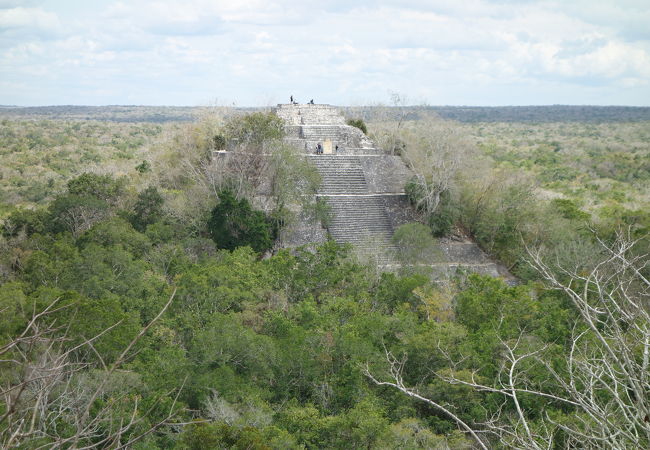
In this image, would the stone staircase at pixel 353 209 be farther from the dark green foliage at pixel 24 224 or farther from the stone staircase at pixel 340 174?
the dark green foliage at pixel 24 224

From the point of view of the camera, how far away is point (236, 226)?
18.5 metres

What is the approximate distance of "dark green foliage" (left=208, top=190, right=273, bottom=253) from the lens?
18.4m

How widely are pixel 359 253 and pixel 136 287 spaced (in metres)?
6.48

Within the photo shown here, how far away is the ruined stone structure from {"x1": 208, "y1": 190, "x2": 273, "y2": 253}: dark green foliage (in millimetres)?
1362

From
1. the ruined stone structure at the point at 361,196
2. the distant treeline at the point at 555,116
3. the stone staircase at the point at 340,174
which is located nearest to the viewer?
the ruined stone structure at the point at 361,196

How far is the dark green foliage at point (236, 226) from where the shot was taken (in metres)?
18.4

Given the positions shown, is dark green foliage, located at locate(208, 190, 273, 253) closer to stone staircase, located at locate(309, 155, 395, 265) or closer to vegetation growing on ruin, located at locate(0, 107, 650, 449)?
vegetation growing on ruin, located at locate(0, 107, 650, 449)

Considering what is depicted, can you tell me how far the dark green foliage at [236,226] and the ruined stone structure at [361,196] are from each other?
4.47 ft

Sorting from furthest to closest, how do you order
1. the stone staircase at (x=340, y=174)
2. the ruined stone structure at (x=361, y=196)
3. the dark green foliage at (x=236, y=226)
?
the stone staircase at (x=340, y=174) < the ruined stone structure at (x=361, y=196) < the dark green foliage at (x=236, y=226)

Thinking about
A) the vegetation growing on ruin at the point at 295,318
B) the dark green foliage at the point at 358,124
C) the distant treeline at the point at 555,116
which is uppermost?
the dark green foliage at the point at 358,124

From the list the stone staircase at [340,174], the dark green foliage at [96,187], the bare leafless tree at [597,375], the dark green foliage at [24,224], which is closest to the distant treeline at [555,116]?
the stone staircase at [340,174]

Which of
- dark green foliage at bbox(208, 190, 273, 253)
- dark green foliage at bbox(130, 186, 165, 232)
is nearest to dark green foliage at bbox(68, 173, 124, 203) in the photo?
dark green foliage at bbox(130, 186, 165, 232)

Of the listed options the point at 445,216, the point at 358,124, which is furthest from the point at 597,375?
the point at 358,124

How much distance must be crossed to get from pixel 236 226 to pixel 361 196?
527 centimetres
